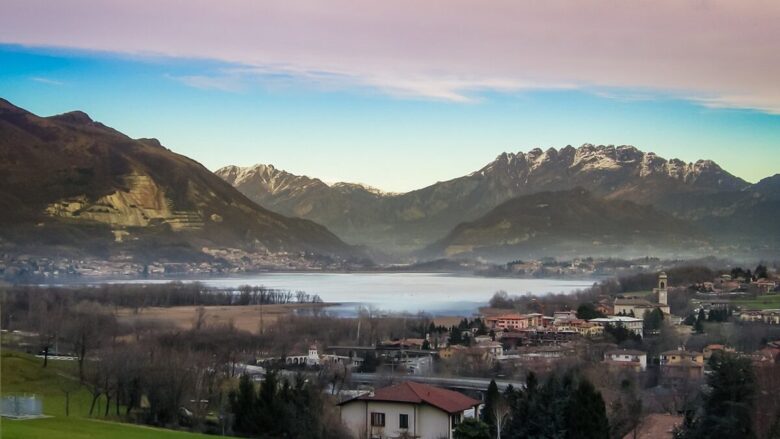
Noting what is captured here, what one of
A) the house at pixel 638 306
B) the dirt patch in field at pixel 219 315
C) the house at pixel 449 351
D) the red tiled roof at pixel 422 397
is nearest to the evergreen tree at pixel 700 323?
the house at pixel 638 306

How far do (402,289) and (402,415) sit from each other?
8344 centimetres

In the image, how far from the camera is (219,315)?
199ft

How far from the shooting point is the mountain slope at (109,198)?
111562 mm

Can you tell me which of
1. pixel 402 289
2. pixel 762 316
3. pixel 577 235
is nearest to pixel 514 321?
pixel 762 316

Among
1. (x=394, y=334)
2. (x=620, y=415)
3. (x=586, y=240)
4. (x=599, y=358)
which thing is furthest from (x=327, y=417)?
(x=586, y=240)

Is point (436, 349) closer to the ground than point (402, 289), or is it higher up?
closer to the ground

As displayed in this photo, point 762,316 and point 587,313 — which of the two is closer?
point 762,316

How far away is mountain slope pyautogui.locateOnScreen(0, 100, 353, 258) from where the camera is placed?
11156 cm

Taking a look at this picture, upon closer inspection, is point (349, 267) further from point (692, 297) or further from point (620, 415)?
point (620, 415)

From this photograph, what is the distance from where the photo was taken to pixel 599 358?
136ft

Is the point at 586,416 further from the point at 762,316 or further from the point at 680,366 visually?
the point at 762,316

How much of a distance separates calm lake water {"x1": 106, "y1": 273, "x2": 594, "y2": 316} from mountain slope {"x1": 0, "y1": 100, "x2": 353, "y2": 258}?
1116 cm

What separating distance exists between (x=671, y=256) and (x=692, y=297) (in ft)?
270

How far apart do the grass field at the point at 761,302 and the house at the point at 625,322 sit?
8.68 m
